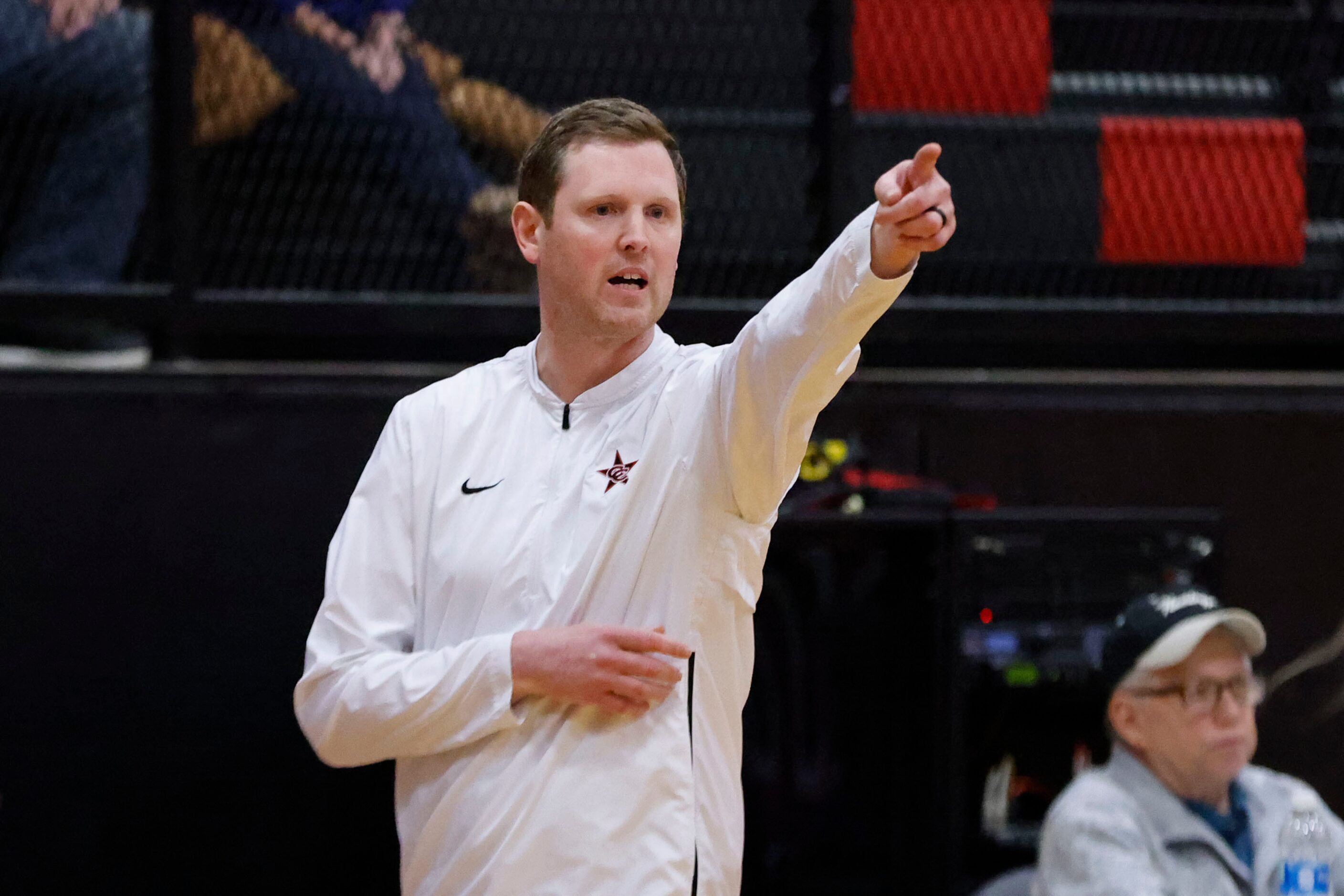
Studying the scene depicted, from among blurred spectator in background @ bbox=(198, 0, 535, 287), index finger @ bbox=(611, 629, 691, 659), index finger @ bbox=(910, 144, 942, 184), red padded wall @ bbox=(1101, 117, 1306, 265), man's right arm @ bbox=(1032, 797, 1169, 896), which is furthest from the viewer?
red padded wall @ bbox=(1101, 117, 1306, 265)

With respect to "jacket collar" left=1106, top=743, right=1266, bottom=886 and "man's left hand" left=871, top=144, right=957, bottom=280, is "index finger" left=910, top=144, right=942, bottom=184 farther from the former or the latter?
"jacket collar" left=1106, top=743, right=1266, bottom=886

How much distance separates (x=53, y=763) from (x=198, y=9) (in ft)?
6.28

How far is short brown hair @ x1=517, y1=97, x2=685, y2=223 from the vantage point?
7.07 ft

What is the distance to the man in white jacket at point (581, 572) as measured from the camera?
2.00m

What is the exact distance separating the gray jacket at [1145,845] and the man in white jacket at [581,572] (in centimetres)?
96

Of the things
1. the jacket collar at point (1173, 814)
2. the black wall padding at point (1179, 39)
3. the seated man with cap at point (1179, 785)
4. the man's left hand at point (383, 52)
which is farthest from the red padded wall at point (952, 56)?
the jacket collar at point (1173, 814)

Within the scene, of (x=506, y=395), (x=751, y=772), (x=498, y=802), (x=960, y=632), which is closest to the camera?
(x=498, y=802)

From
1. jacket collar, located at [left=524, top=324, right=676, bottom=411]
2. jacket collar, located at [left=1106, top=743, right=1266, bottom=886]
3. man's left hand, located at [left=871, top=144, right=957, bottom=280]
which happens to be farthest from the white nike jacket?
jacket collar, located at [left=1106, top=743, right=1266, bottom=886]

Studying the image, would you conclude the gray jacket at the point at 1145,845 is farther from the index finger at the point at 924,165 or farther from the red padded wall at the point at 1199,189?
the red padded wall at the point at 1199,189

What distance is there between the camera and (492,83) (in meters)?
4.22

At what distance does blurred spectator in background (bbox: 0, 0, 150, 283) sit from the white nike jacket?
2.18 meters

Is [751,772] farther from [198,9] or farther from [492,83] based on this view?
[198,9]

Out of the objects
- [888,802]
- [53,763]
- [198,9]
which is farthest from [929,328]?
[53,763]

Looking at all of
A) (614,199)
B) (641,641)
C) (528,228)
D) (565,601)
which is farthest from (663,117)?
(641,641)
